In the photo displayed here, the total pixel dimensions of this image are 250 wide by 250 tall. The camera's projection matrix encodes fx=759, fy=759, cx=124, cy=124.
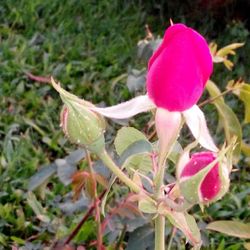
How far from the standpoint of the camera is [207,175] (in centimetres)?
75

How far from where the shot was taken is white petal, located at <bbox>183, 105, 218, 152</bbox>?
2.52 feet

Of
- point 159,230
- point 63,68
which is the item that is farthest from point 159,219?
point 63,68

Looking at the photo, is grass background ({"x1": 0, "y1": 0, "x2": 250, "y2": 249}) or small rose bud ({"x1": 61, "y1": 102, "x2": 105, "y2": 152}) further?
grass background ({"x1": 0, "y1": 0, "x2": 250, "y2": 249})

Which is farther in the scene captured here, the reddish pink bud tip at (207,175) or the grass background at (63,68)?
the grass background at (63,68)

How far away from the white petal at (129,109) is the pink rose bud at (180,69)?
21 millimetres

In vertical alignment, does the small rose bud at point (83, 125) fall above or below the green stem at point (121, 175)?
above

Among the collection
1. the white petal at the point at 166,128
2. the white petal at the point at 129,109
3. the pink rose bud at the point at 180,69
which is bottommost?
the white petal at the point at 166,128

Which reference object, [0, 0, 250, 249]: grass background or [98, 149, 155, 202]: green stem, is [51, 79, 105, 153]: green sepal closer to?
[98, 149, 155, 202]: green stem

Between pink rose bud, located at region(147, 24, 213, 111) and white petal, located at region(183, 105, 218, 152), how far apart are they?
0.01m

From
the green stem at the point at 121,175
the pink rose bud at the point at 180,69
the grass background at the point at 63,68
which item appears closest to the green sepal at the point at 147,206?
the green stem at the point at 121,175

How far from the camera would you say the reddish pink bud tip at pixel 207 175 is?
0.75m

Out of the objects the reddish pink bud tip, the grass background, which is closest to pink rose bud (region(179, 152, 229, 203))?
the reddish pink bud tip

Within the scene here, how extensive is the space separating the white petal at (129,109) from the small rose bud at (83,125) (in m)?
0.01

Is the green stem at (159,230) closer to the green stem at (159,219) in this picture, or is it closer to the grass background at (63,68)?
the green stem at (159,219)
